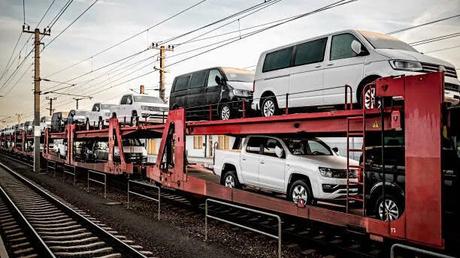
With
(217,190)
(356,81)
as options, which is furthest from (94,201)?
(356,81)

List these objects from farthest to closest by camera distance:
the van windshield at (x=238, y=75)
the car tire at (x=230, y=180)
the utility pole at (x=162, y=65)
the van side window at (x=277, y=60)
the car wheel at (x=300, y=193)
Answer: the utility pole at (x=162, y=65) → the van windshield at (x=238, y=75) → the car tire at (x=230, y=180) → the van side window at (x=277, y=60) → the car wheel at (x=300, y=193)

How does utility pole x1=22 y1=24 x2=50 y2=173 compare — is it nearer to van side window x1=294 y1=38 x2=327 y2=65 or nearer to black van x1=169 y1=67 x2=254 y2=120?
black van x1=169 y1=67 x2=254 y2=120

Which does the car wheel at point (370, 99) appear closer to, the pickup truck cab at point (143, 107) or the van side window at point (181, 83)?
the van side window at point (181, 83)

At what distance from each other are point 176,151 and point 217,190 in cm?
210

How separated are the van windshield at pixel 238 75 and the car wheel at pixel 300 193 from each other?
4942 millimetres

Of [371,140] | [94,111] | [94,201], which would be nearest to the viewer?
[371,140]

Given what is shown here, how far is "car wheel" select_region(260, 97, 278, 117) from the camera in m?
10.1

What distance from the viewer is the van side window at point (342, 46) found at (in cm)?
841

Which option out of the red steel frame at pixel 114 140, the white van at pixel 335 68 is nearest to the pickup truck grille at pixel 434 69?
the white van at pixel 335 68

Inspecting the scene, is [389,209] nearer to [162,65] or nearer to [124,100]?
[124,100]

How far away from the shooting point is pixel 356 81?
317 inches

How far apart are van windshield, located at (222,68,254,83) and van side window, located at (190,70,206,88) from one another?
101 centimetres

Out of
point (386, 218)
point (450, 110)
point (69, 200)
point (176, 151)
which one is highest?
point (450, 110)

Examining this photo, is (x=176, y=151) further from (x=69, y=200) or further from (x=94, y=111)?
(x=94, y=111)
